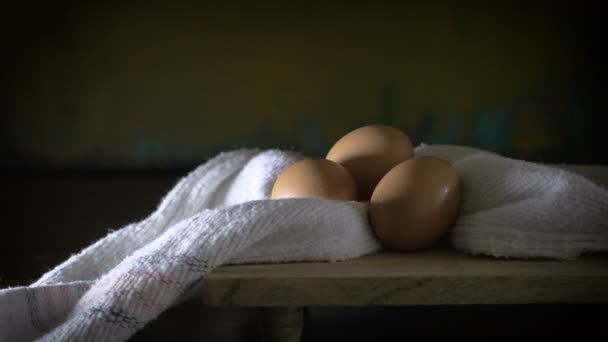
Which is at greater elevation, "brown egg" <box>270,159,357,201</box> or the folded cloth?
"brown egg" <box>270,159,357,201</box>

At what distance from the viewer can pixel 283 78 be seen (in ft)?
4.29

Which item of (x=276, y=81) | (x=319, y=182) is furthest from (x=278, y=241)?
(x=276, y=81)

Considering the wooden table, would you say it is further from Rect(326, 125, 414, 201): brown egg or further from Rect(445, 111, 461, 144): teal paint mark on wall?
Rect(445, 111, 461, 144): teal paint mark on wall

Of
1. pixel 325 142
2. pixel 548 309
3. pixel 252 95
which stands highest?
pixel 252 95

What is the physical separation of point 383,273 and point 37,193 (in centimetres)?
96

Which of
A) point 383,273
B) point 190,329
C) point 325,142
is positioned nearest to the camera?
point 383,273

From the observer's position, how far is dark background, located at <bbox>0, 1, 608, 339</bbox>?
1287 millimetres

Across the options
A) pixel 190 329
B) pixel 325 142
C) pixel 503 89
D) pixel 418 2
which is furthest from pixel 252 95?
pixel 190 329

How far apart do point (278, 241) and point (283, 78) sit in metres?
0.85

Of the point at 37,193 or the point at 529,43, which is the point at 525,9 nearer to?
the point at 529,43

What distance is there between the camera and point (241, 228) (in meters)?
0.49

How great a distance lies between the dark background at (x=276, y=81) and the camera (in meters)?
1.29

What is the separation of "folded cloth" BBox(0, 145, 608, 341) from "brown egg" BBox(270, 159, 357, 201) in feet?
0.13

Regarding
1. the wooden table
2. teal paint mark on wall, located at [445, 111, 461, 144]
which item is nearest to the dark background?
teal paint mark on wall, located at [445, 111, 461, 144]
